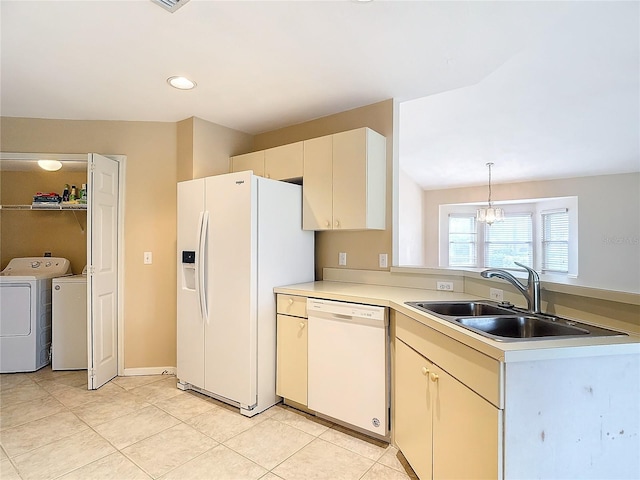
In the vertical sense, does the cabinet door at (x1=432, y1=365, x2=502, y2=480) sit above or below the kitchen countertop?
below

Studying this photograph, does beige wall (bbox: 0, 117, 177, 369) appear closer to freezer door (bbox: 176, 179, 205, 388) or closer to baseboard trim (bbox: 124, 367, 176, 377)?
baseboard trim (bbox: 124, 367, 176, 377)

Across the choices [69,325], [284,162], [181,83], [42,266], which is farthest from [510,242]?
[42,266]

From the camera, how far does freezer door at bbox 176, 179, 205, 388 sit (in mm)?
2744

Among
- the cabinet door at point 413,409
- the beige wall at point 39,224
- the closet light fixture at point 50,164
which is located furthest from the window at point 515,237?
the closet light fixture at point 50,164

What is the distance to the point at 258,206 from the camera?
2496mm

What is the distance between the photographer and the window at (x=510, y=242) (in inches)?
274

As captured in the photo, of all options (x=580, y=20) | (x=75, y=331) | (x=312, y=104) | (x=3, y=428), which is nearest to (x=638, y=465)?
(x=580, y=20)

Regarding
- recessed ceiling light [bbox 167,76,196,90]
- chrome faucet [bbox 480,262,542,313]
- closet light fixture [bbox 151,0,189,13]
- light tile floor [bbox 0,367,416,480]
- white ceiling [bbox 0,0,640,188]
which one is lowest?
light tile floor [bbox 0,367,416,480]

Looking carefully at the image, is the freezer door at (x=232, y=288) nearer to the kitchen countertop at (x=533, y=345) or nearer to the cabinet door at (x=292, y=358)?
the cabinet door at (x=292, y=358)

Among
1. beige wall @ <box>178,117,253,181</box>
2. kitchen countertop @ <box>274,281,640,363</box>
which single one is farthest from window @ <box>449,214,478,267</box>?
kitchen countertop @ <box>274,281,640,363</box>

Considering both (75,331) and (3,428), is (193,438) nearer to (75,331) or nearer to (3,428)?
(3,428)

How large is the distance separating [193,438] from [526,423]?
193 centimetres

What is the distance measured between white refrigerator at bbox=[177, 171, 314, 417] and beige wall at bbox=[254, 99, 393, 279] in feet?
1.00

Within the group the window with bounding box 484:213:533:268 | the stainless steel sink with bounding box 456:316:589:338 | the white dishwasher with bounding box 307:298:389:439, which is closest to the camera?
the stainless steel sink with bounding box 456:316:589:338
